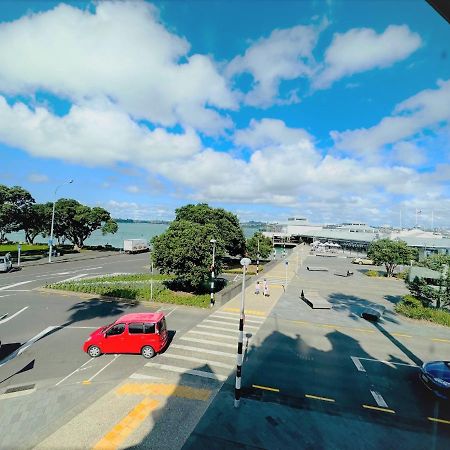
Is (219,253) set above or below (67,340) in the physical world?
above

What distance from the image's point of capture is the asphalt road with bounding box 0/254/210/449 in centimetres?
1092

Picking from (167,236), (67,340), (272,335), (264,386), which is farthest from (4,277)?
(264,386)

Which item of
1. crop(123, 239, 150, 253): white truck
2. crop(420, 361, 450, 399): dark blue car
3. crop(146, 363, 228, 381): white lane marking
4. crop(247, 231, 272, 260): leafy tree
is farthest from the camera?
crop(123, 239, 150, 253): white truck

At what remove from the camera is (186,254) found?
91.7 ft

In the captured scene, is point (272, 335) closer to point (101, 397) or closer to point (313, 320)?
point (313, 320)

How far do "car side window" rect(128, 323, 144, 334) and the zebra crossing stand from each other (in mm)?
1687

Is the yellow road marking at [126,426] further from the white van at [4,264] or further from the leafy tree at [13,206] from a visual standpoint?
the leafy tree at [13,206]

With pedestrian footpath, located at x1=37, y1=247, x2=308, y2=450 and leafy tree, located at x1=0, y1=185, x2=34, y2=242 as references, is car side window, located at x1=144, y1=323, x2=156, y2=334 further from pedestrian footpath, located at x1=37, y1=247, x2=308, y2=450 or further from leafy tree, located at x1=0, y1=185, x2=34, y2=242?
leafy tree, located at x1=0, y1=185, x2=34, y2=242

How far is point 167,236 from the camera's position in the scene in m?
30.0

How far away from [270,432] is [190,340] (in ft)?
28.8

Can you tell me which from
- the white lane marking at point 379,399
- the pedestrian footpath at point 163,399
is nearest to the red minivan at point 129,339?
the pedestrian footpath at point 163,399

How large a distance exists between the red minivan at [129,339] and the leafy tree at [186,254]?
1206cm

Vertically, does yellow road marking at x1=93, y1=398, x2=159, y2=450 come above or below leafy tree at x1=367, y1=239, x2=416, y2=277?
below

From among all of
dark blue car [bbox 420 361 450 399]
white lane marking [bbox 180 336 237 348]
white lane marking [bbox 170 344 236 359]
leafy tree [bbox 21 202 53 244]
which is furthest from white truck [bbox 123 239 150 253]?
dark blue car [bbox 420 361 450 399]
